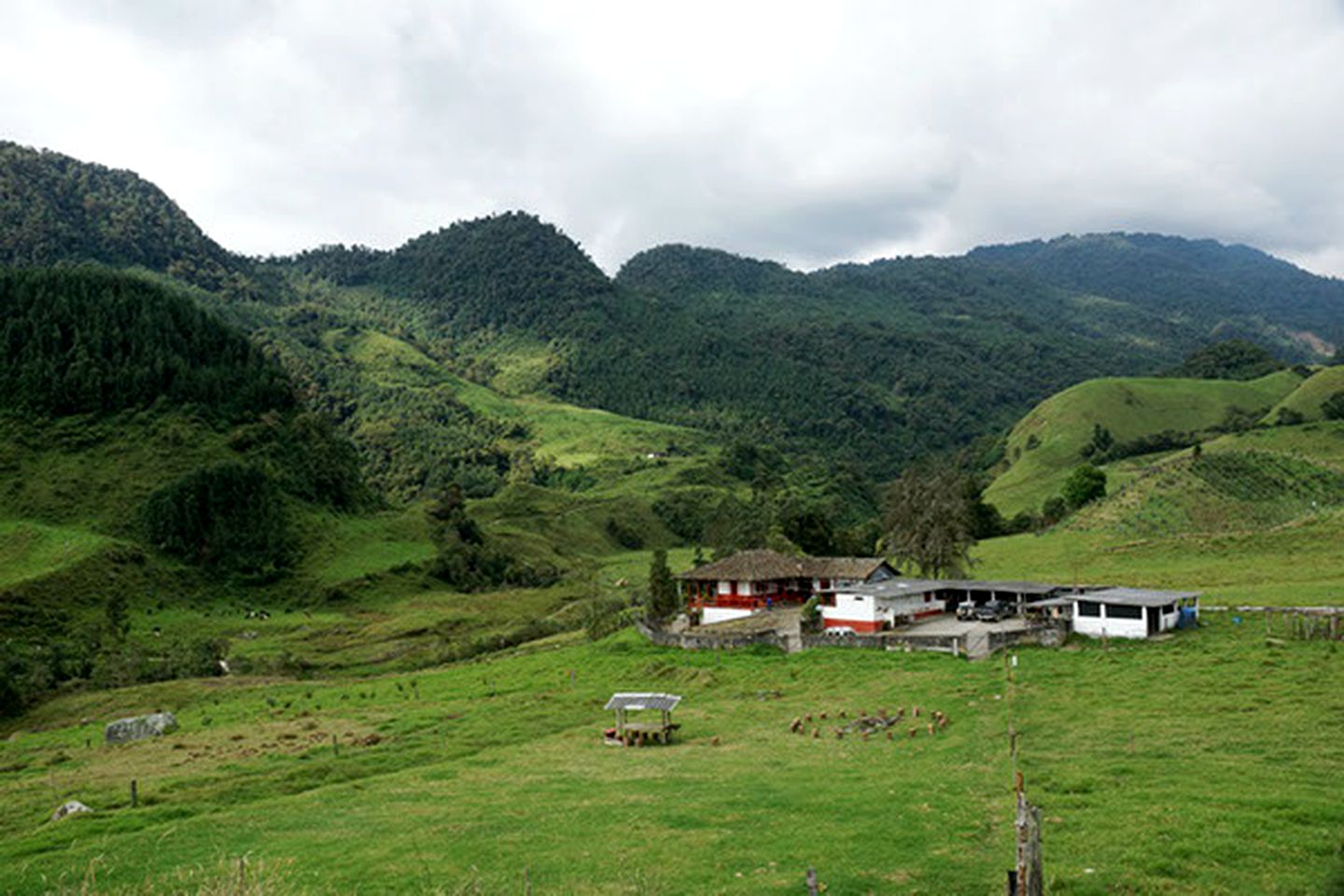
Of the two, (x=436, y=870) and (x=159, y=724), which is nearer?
(x=436, y=870)

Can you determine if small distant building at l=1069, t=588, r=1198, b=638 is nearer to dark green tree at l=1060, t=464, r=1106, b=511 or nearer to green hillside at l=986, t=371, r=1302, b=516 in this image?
dark green tree at l=1060, t=464, r=1106, b=511

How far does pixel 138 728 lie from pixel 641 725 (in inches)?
1140

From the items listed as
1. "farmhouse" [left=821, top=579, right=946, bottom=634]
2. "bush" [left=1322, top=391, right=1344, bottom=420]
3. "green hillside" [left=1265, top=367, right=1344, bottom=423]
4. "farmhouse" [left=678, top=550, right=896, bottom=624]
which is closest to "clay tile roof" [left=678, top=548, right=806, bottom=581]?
"farmhouse" [left=678, top=550, right=896, bottom=624]

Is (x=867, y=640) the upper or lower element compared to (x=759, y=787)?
Result: upper

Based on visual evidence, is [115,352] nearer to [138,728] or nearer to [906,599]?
[138,728]

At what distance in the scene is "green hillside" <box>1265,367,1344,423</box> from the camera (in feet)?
500

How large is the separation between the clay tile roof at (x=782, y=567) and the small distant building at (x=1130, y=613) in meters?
16.0

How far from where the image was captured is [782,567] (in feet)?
213

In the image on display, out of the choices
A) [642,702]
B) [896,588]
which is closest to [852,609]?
[896,588]

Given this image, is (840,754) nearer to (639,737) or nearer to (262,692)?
(639,737)

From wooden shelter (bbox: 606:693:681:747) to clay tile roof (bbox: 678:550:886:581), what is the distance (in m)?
28.1

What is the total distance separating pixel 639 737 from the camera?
3550 centimetres

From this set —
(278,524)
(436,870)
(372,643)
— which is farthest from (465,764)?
(278,524)

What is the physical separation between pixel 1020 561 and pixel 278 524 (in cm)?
9572
